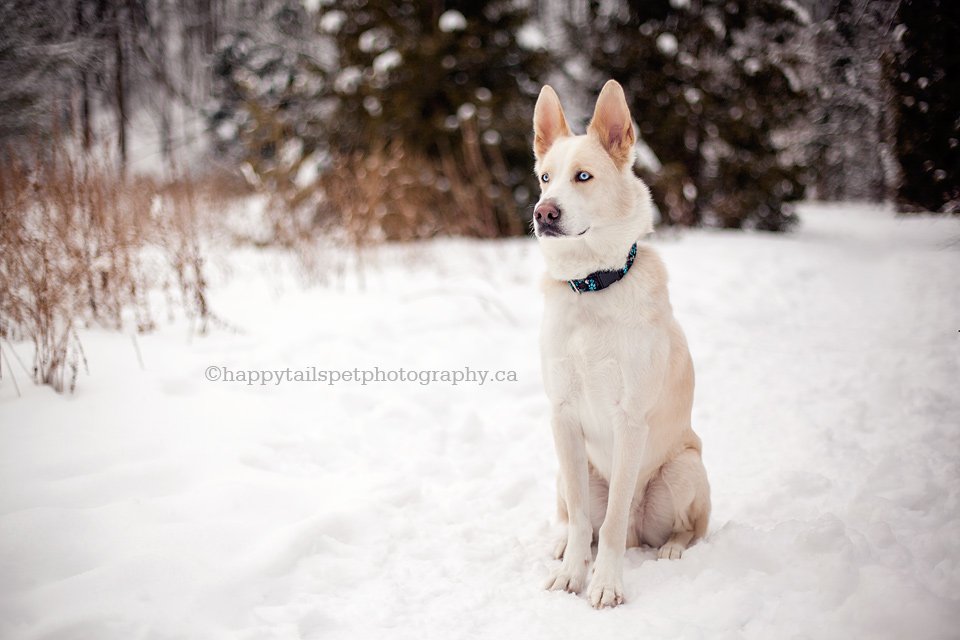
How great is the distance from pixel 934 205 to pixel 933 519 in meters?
2.20

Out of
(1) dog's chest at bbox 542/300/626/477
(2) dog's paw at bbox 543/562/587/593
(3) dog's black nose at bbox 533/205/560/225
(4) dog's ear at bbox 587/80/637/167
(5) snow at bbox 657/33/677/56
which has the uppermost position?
(5) snow at bbox 657/33/677/56

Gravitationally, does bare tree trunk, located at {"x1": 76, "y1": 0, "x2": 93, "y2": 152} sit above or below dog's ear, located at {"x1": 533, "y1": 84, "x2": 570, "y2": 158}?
above

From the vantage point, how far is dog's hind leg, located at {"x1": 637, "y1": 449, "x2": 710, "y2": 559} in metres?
2.02

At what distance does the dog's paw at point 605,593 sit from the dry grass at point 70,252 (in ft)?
9.05

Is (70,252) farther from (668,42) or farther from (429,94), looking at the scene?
(668,42)

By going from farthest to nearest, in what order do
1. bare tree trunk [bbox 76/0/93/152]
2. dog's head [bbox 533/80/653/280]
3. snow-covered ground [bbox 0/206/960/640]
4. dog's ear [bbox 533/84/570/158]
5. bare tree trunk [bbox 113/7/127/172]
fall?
bare tree trunk [bbox 113/7/127/172]
bare tree trunk [bbox 76/0/93/152]
dog's ear [bbox 533/84/570/158]
dog's head [bbox 533/80/653/280]
snow-covered ground [bbox 0/206/960/640]

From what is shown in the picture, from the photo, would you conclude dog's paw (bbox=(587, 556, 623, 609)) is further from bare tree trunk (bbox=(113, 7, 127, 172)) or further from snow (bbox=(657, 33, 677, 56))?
snow (bbox=(657, 33, 677, 56))

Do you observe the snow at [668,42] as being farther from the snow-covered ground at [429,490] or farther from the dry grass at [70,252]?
the dry grass at [70,252]

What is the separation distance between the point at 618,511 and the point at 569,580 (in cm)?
34

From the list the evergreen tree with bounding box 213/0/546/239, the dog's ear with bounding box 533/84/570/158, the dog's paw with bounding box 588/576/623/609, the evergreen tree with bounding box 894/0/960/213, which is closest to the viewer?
the dog's paw with bounding box 588/576/623/609

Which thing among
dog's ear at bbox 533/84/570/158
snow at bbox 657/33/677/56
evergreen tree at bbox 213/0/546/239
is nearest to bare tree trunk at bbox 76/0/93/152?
evergreen tree at bbox 213/0/546/239

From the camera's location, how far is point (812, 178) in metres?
10.2

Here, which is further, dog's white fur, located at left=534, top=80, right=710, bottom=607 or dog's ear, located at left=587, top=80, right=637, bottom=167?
dog's ear, located at left=587, top=80, right=637, bottom=167

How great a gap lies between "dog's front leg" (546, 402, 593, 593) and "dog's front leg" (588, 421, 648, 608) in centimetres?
10
